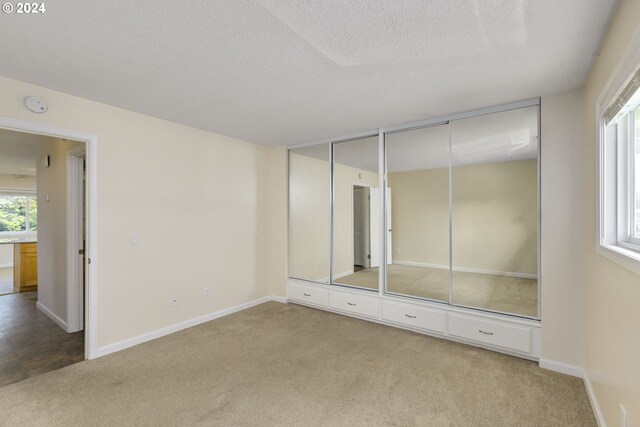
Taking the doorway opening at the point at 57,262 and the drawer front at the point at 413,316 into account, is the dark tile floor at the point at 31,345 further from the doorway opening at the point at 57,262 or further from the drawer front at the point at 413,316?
the drawer front at the point at 413,316

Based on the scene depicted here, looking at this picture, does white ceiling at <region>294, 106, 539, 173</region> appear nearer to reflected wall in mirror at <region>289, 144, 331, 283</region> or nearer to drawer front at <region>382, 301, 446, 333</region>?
reflected wall in mirror at <region>289, 144, 331, 283</region>

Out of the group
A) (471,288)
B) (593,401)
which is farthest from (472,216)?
(593,401)

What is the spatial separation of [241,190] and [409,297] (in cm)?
273

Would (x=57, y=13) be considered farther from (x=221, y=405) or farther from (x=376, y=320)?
(x=376, y=320)

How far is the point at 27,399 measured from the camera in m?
2.23

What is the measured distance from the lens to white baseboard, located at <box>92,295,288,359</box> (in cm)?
297

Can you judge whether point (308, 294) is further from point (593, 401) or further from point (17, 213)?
point (17, 213)

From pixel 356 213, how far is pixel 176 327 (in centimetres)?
308

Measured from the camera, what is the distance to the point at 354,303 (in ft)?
13.1

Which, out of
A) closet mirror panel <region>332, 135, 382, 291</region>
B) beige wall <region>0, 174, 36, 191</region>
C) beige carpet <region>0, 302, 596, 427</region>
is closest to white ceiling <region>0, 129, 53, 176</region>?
beige wall <region>0, 174, 36, 191</region>

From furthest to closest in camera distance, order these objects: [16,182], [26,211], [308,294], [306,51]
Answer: [26,211] → [16,182] → [308,294] → [306,51]

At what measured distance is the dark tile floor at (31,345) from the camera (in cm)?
269

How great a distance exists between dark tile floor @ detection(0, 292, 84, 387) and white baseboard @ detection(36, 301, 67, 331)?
1.6 inches

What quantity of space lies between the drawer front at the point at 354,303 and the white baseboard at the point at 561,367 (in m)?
1.71
